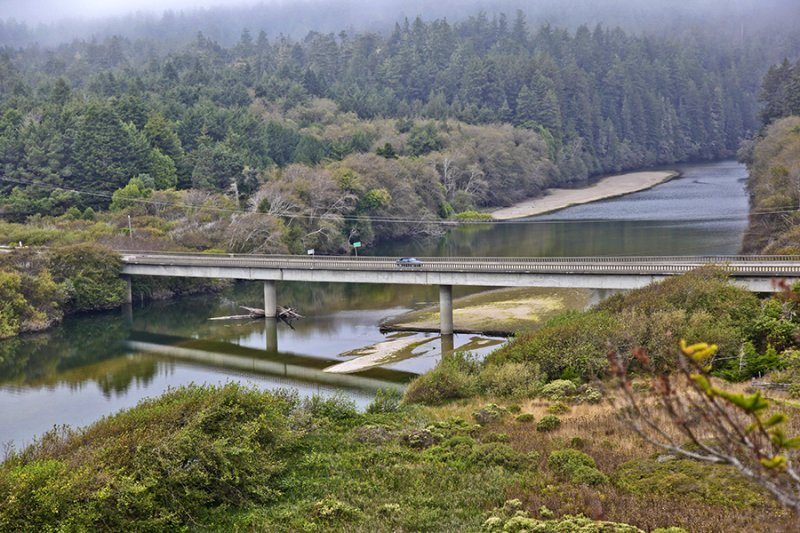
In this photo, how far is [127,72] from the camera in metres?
139

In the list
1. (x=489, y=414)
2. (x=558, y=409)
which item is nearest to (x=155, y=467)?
(x=489, y=414)

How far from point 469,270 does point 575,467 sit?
27.9 meters

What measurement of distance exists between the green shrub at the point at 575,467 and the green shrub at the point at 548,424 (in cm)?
322

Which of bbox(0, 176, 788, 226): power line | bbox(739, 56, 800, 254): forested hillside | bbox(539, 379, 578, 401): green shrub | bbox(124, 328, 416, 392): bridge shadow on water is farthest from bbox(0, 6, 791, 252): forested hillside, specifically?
bbox(539, 379, 578, 401): green shrub

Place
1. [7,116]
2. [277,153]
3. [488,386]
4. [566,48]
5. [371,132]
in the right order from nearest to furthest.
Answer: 1. [488,386]
2. [7,116]
3. [277,153]
4. [371,132]
5. [566,48]

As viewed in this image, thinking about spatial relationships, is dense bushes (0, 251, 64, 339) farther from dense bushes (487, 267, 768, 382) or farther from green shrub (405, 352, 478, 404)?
dense bushes (487, 267, 768, 382)

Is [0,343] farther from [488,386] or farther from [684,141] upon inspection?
[684,141]

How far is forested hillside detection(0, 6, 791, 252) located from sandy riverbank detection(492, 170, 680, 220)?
3.48 meters

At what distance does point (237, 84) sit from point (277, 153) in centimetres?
3204

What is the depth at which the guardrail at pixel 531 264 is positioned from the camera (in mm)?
42203

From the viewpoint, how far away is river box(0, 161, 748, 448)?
129 ft

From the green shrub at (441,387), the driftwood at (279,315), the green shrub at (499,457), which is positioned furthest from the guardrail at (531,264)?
Answer: the green shrub at (499,457)

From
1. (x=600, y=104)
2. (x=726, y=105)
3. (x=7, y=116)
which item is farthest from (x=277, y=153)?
(x=726, y=105)

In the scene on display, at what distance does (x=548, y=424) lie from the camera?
26.2m
